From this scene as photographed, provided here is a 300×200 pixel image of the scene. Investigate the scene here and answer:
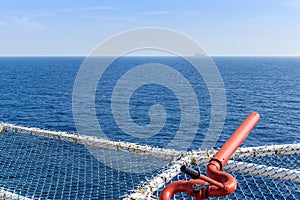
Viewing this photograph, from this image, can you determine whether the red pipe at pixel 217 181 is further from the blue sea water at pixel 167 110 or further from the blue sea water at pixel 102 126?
the blue sea water at pixel 167 110

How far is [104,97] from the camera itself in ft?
300

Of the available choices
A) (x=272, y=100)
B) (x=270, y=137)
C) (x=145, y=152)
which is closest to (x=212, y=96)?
(x=272, y=100)

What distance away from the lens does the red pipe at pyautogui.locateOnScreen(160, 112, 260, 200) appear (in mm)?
5160

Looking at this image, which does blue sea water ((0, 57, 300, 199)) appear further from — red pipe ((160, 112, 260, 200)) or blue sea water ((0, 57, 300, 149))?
red pipe ((160, 112, 260, 200))

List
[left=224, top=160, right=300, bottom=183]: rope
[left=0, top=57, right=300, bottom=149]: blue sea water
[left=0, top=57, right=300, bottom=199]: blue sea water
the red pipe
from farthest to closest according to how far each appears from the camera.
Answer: [left=0, top=57, right=300, bottom=149]: blue sea water, [left=0, top=57, right=300, bottom=199]: blue sea water, [left=224, top=160, right=300, bottom=183]: rope, the red pipe

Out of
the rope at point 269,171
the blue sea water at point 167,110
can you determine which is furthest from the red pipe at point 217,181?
the blue sea water at point 167,110

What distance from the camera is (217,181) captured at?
17.5 feet

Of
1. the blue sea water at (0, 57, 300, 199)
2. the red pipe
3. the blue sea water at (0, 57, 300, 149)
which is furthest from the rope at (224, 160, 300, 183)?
the blue sea water at (0, 57, 300, 149)

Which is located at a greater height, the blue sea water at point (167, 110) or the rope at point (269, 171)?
the rope at point (269, 171)

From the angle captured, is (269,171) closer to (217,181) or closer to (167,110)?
(217,181)

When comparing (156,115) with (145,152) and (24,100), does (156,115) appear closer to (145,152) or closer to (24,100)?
(24,100)

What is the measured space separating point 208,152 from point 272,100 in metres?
83.0

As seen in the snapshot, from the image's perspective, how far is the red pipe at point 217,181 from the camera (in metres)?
5.16

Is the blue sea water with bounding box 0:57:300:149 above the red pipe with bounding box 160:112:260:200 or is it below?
below
